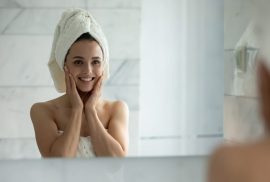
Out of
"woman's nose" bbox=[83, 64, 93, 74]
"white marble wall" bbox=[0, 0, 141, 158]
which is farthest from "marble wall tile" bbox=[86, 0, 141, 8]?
"woman's nose" bbox=[83, 64, 93, 74]

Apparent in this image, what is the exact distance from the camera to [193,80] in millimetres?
739

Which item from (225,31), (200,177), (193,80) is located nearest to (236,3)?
(225,31)

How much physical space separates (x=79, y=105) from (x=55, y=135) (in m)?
0.07

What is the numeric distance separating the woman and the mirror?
0.04 ft

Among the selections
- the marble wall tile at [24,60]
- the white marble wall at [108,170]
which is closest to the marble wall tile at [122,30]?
the marble wall tile at [24,60]

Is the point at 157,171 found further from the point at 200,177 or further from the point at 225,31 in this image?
the point at 225,31

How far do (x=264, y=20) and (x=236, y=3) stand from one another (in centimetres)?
6

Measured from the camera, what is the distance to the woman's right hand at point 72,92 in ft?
2.26


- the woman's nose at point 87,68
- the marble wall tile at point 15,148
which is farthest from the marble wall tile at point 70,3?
the marble wall tile at point 15,148

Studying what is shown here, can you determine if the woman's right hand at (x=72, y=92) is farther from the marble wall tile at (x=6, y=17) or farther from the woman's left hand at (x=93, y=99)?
the marble wall tile at (x=6, y=17)

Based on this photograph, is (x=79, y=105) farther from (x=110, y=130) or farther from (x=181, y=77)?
(x=181, y=77)

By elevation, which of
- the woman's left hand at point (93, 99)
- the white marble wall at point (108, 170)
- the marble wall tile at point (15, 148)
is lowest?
the white marble wall at point (108, 170)

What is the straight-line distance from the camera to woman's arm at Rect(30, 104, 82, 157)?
2.28 feet

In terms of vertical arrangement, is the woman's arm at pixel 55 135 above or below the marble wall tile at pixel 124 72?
below
